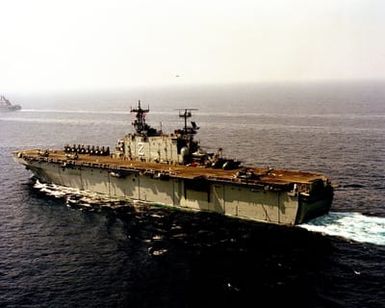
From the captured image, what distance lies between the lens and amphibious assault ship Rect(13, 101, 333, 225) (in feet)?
126

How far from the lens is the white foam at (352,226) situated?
35.1m

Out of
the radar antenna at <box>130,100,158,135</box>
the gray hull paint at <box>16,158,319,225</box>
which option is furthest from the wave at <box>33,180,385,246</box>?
the radar antenna at <box>130,100,158,135</box>

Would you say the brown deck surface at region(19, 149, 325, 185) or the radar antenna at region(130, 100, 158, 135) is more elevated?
the radar antenna at region(130, 100, 158, 135)

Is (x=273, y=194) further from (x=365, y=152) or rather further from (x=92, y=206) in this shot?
(x=365, y=152)

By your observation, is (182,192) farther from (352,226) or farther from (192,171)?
(352,226)

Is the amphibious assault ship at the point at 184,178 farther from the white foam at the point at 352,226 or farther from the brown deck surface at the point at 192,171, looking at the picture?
the white foam at the point at 352,226

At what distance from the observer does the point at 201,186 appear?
1684 inches

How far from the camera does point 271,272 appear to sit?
1200 inches

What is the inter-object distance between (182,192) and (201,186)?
8.18ft

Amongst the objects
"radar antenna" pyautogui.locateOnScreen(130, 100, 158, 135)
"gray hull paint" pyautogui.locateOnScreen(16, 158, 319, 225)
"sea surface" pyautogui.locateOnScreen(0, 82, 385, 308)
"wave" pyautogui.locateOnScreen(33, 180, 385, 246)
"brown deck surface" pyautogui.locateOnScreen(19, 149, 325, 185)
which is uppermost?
"radar antenna" pyautogui.locateOnScreen(130, 100, 158, 135)

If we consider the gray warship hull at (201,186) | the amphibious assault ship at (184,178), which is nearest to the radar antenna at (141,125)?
the amphibious assault ship at (184,178)

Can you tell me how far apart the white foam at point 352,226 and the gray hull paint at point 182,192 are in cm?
185

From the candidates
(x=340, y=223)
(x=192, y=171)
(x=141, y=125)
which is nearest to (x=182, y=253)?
(x=192, y=171)

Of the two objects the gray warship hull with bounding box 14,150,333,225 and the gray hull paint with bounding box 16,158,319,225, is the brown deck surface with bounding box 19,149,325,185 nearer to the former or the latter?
the gray warship hull with bounding box 14,150,333,225
